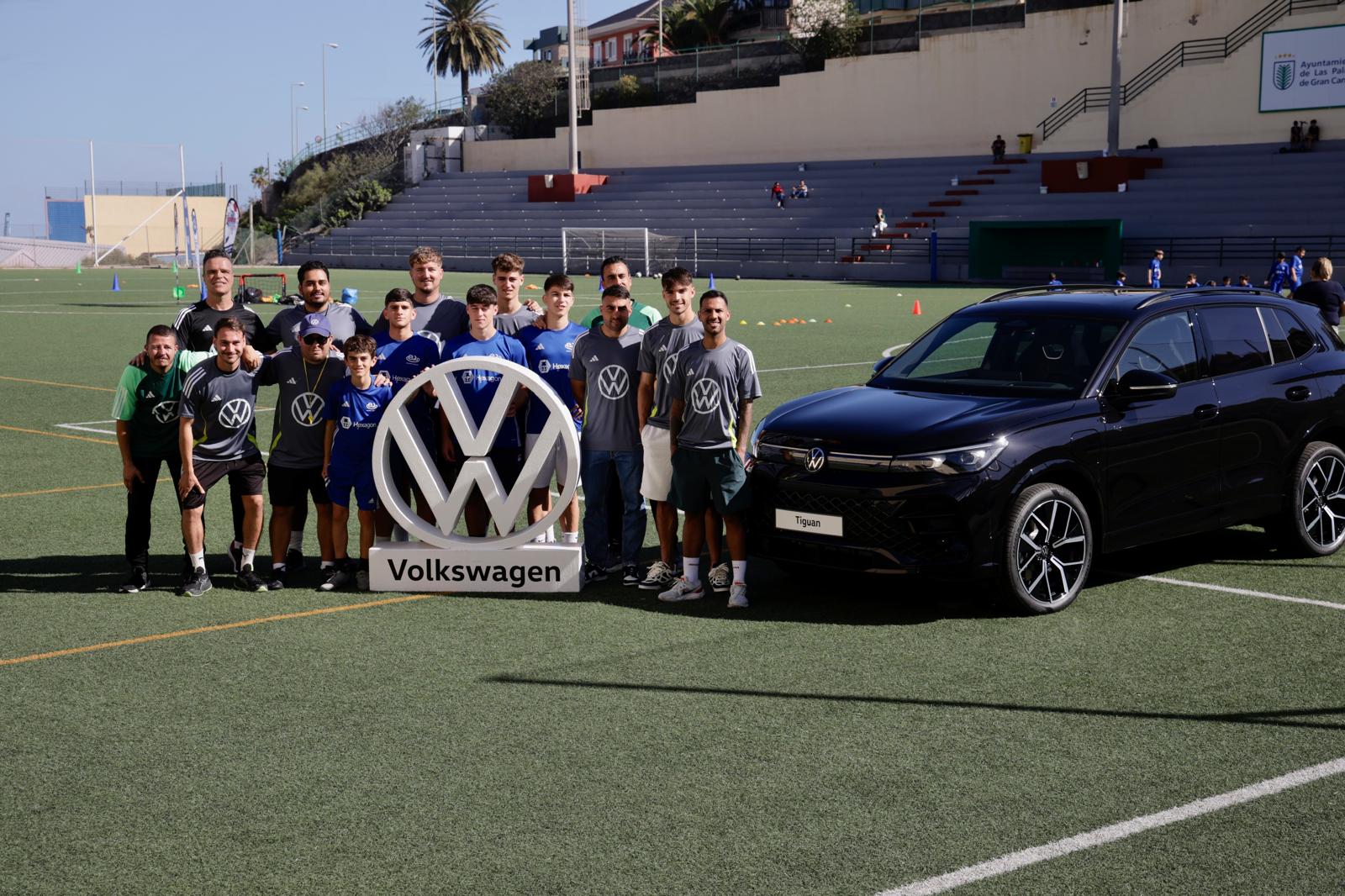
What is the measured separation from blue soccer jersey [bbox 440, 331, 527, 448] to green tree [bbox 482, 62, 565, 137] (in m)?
75.9

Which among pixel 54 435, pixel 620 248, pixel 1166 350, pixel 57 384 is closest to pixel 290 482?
pixel 1166 350

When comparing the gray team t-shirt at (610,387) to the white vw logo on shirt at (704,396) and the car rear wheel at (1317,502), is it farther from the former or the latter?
the car rear wheel at (1317,502)

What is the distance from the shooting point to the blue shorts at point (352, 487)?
855 centimetres

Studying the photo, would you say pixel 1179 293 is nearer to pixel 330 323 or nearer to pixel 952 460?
pixel 952 460

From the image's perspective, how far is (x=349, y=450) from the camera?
28.1ft

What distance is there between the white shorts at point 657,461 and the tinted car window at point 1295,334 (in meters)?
4.02

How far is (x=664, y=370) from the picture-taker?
8.15 m

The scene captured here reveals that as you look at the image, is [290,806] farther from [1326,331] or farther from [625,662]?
[1326,331]

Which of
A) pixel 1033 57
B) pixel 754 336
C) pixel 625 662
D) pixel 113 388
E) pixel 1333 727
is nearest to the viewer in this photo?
pixel 1333 727

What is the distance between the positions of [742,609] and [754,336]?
19.0 meters

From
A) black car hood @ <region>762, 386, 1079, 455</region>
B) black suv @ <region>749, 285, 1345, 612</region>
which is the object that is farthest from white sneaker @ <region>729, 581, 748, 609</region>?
black car hood @ <region>762, 386, 1079, 455</region>

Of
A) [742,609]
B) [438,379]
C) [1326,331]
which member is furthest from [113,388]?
[1326,331]

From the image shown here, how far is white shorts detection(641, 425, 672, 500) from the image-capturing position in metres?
8.32

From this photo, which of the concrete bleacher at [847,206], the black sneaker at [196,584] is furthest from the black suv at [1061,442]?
the concrete bleacher at [847,206]
